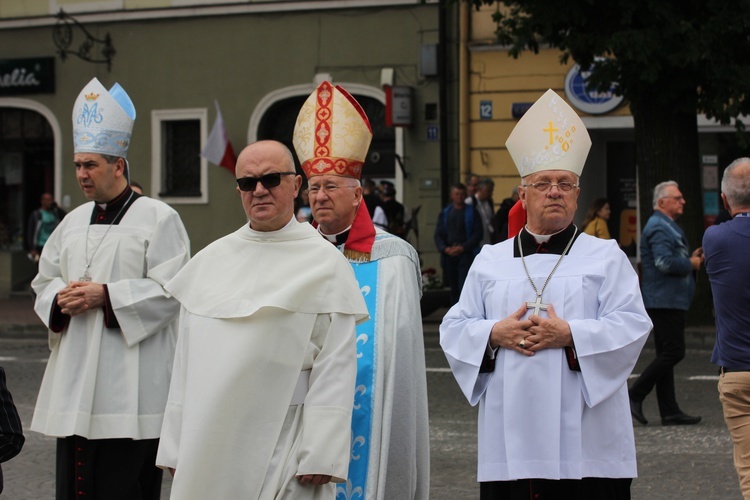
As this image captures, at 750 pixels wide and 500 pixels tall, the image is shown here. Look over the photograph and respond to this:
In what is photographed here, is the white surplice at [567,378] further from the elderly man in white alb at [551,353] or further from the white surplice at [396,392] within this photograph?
the white surplice at [396,392]

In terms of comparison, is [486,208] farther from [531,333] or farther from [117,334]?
[531,333]

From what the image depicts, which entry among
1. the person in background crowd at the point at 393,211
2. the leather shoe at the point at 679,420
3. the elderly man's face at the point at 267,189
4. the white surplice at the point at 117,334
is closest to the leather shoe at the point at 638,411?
the leather shoe at the point at 679,420

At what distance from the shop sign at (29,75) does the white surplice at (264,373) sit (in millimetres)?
20347

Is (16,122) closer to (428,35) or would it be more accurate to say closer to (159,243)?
(428,35)

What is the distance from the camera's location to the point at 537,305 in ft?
16.1

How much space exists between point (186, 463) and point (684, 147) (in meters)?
12.7

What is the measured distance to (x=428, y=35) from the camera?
2170cm

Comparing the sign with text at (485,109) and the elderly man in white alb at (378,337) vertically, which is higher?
the sign with text at (485,109)

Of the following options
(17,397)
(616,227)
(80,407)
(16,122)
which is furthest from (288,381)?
(16,122)

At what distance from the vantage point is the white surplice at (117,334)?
5965 millimetres

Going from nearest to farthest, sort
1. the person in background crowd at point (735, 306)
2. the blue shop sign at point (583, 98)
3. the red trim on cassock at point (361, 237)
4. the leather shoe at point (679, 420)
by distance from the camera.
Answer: the red trim on cassock at point (361, 237) < the person in background crowd at point (735, 306) < the leather shoe at point (679, 420) < the blue shop sign at point (583, 98)

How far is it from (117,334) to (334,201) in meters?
1.24

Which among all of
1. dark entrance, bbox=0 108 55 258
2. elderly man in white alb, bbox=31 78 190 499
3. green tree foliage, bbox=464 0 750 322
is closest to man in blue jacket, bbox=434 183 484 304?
green tree foliage, bbox=464 0 750 322

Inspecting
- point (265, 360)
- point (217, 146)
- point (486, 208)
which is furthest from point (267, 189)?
point (217, 146)
